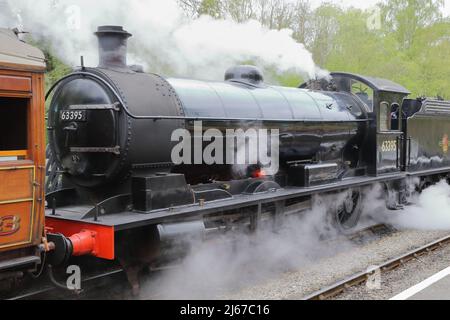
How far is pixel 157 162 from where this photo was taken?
5.47 meters

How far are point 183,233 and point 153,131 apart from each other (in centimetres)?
113

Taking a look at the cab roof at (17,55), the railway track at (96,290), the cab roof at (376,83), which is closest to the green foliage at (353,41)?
the cab roof at (376,83)

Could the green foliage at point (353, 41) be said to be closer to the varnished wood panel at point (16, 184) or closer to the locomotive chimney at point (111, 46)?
the locomotive chimney at point (111, 46)

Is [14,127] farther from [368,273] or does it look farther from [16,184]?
[368,273]

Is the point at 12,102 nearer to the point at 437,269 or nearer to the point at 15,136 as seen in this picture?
the point at 15,136

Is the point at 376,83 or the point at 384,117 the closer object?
the point at 376,83

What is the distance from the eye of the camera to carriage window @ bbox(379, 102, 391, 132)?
922cm

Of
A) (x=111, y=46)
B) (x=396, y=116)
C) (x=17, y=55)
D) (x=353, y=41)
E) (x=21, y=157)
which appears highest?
(x=353, y=41)

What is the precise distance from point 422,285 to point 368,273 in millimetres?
692

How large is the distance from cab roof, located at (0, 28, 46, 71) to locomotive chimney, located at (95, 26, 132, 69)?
53.1 inches

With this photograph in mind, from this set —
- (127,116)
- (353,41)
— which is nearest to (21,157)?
(127,116)

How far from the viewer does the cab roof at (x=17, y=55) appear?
4043 millimetres
